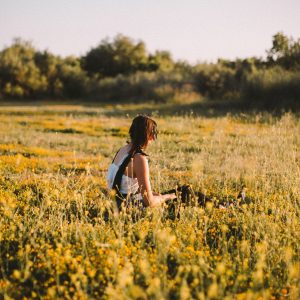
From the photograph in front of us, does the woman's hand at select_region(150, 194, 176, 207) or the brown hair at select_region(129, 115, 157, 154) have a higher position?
the brown hair at select_region(129, 115, 157, 154)

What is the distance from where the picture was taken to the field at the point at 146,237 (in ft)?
11.8

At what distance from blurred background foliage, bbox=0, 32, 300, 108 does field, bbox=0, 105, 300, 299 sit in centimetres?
1393

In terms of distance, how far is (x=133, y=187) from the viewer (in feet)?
18.5

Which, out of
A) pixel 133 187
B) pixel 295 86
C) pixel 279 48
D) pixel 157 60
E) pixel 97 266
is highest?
pixel 157 60

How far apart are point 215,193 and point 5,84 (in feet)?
132

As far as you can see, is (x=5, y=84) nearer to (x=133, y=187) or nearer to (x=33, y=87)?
(x=33, y=87)

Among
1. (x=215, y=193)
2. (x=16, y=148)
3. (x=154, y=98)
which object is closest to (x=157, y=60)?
(x=154, y=98)

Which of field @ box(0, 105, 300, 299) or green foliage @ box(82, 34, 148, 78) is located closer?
field @ box(0, 105, 300, 299)

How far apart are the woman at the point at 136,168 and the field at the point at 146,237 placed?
0.26 meters

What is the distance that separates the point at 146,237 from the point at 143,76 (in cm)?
3688

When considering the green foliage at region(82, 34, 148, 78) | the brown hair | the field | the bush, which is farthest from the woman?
the green foliage at region(82, 34, 148, 78)

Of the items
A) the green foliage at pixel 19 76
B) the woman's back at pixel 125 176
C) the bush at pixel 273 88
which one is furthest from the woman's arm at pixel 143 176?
the green foliage at pixel 19 76

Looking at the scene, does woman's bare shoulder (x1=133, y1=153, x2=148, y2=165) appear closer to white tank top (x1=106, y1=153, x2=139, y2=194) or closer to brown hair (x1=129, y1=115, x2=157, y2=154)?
brown hair (x1=129, y1=115, x2=157, y2=154)

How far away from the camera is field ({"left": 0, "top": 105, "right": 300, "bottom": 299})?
11.8ft
